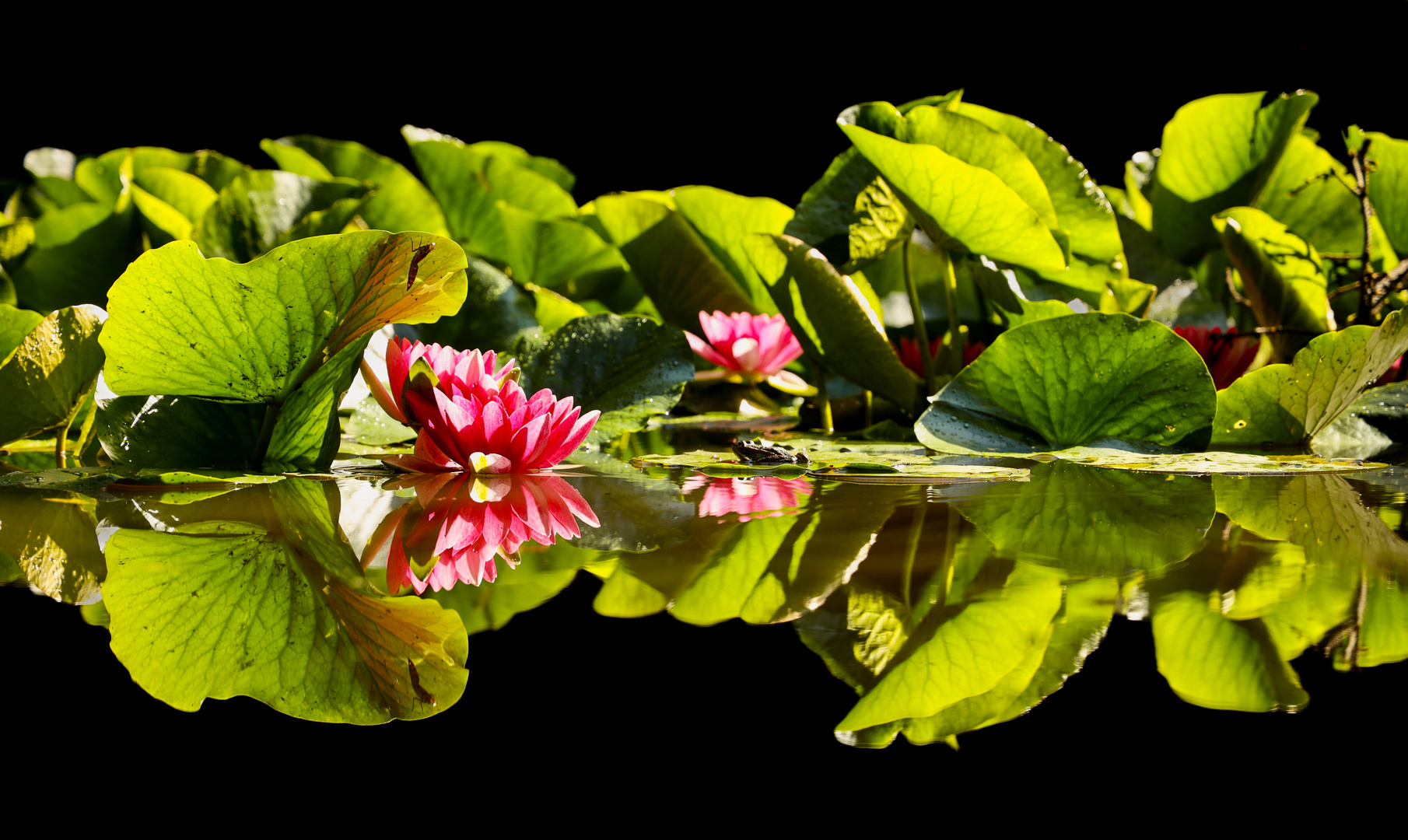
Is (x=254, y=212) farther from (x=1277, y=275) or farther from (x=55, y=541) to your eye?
(x=1277, y=275)

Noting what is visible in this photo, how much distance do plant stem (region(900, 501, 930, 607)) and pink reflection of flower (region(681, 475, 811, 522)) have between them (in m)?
0.11

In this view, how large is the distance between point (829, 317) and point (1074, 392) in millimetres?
343

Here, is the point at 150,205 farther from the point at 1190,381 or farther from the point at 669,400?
the point at 1190,381

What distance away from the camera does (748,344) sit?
1.63m

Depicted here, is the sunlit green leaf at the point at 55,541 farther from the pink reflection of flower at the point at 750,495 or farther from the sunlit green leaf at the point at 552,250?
the sunlit green leaf at the point at 552,250

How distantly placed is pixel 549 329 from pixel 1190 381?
1091mm

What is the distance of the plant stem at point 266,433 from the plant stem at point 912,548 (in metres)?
0.65

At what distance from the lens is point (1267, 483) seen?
3.05 ft

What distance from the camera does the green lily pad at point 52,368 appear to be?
3.14ft

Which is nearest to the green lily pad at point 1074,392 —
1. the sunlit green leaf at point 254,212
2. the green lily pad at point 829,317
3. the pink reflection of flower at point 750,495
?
the green lily pad at point 829,317

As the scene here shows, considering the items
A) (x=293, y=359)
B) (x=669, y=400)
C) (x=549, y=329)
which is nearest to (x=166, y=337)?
(x=293, y=359)

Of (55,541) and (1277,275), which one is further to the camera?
(1277,275)

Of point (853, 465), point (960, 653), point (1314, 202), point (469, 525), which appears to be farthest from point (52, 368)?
point (1314, 202)

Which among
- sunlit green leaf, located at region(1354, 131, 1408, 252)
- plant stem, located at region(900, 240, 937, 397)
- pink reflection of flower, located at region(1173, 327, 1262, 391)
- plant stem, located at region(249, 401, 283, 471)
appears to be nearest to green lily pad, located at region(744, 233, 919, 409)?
plant stem, located at region(900, 240, 937, 397)
